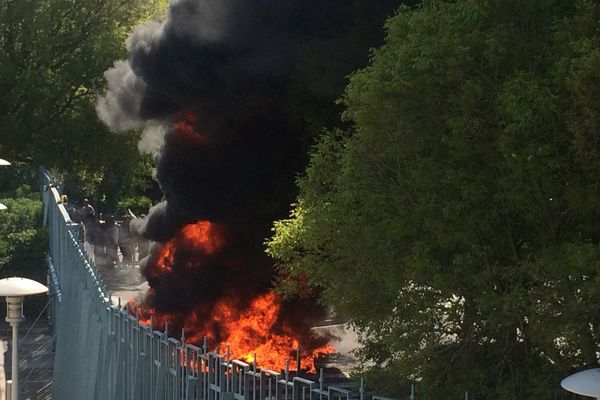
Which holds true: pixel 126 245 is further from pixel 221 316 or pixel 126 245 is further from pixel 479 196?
pixel 479 196

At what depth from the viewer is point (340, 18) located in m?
24.3

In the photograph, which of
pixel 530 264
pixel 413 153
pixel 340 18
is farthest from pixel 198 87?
pixel 530 264

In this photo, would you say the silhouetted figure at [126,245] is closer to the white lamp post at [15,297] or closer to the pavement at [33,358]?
the pavement at [33,358]

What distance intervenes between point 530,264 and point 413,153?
208cm

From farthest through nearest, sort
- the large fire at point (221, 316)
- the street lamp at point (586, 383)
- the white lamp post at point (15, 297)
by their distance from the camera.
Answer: the large fire at point (221, 316) → the white lamp post at point (15, 297) → the street lamp at point (586, 383)

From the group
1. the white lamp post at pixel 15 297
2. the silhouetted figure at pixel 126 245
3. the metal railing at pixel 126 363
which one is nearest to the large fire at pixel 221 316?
the metal railing at pixel 126 363

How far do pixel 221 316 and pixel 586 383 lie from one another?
54.4 ft

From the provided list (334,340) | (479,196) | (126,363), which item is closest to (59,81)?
(334,340)

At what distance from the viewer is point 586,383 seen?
9.56 metres

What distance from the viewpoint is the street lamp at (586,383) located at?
373 inches

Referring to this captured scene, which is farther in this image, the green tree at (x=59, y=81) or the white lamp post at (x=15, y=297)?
the green tree at (x=59, y=81)

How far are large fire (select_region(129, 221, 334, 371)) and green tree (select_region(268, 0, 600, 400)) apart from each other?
6211mm

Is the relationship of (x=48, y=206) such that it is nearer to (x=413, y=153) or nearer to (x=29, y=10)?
(x=29, y=10)

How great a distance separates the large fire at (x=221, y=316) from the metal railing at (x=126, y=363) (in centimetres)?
272
